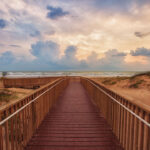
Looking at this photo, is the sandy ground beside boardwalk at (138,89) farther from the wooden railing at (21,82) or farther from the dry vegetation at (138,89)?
the wooden railing at (21,82)

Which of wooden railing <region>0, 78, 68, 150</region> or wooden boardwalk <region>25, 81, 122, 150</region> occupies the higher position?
wooden railing <region>0, 78, 68, 150</region>

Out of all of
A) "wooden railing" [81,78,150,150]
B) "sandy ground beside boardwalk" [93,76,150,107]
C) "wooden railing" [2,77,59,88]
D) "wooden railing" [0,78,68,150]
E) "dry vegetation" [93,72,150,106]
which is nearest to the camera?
"wooden railing" [81,78,150,150]

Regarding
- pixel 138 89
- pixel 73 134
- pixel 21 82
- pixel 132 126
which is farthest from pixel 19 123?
pixel 21 82

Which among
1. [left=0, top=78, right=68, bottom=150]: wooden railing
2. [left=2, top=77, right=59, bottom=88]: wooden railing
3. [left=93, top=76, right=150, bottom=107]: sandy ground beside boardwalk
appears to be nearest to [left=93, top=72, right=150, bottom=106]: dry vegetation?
[left=93, top=76, right=150, bottom=107]: sandy ground beside boardwalk

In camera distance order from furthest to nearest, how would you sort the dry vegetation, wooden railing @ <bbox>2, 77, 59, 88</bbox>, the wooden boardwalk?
wooden railing @ <bbox>2, 77, 59, 88</bbox>, the dry vegetation, the wooden boardwalk

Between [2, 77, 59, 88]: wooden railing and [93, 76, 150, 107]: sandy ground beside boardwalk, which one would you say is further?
[2, 77, 59, 88]: wooden railing

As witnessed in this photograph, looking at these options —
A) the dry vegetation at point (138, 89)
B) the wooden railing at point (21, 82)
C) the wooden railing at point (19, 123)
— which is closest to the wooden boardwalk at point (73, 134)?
the wooden railing at point (19, 123)

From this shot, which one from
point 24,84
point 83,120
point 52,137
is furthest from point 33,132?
point 24,84

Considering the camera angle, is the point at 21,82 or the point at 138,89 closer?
the point at 138,89

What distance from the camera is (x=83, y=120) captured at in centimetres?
405

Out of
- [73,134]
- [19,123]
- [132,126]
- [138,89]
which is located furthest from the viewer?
Answer: [138,89]

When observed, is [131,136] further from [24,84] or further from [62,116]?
[24,84]

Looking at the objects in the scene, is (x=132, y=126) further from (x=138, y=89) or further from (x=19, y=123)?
(x=138, y=89)

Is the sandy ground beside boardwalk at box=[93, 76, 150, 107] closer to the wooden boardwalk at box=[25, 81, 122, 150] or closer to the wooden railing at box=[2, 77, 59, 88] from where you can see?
the wooden boardwalk at box=[25, 81, 122, 150]
